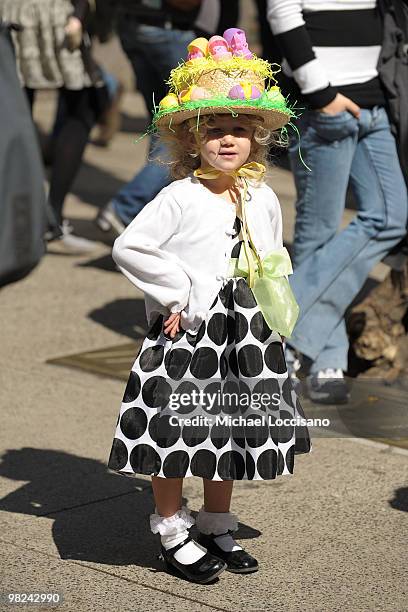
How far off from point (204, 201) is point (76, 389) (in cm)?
192

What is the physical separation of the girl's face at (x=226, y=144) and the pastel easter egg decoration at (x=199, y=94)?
82 millimetres

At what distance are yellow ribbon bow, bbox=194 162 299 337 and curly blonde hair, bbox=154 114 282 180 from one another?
0.08m

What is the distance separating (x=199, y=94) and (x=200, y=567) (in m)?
1.36

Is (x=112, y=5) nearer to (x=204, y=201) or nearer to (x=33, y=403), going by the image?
(x=33, y=403)

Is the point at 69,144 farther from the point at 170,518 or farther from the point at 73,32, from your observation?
the point at 170,518

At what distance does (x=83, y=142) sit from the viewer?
313 inches

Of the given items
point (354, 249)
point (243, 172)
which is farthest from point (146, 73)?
point (243, 172)

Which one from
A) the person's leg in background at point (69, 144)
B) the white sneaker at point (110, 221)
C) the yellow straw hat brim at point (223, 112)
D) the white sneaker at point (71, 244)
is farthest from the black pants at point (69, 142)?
the yellow straw hat brim at point (223, 112)

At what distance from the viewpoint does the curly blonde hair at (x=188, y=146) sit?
13.1ft

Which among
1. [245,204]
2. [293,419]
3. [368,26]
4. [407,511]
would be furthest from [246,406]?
[368,26]

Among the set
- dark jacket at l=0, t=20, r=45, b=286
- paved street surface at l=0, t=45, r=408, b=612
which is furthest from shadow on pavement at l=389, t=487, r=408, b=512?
dark jacket at l=0, t=20, r=45, b=286

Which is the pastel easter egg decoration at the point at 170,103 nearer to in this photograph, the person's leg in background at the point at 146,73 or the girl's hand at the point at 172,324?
the girl's hand at the point at 172,324

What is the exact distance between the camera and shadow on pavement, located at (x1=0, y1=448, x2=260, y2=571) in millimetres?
4082

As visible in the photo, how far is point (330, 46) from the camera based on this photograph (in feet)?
17.6
